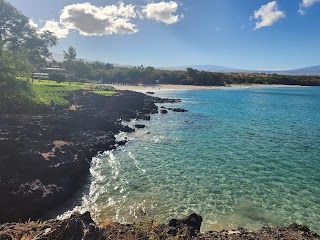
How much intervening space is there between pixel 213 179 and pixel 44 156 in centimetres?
1560

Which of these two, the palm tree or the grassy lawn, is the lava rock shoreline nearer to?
the grassy lawn

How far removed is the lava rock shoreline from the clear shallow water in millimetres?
1928

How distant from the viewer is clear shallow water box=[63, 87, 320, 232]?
20.0m

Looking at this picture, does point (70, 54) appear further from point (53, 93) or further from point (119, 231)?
point (119, 231)

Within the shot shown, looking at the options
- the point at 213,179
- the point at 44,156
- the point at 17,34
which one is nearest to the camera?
the point at 44,156

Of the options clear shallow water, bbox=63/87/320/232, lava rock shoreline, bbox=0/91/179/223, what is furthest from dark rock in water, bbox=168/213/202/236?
lava rock shoreline, bbox=0/91/179/223

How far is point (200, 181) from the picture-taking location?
83.4ft

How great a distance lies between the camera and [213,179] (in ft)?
84.8

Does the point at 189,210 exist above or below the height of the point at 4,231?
below

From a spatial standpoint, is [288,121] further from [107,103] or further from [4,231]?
[4,231]

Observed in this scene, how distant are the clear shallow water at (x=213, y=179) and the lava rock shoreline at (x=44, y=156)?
6.32 ft

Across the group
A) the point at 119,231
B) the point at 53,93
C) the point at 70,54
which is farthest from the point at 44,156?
the point at 70,54

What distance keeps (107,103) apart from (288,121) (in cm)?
4033

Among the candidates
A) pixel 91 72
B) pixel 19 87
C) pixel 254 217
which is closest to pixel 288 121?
pixel 254 217
